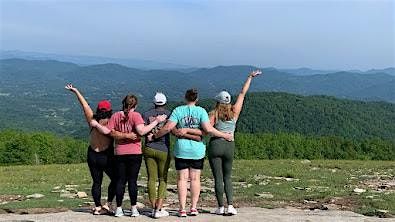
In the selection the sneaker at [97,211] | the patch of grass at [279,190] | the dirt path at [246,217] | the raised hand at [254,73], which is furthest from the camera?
the patch of grass at [279,190]

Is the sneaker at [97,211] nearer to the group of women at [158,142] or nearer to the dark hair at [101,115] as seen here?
the group of women at [158,142]

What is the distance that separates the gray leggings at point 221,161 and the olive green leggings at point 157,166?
96cm

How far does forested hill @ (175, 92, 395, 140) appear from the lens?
161 metres

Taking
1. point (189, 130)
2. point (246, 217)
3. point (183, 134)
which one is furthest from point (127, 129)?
point (246, 217)

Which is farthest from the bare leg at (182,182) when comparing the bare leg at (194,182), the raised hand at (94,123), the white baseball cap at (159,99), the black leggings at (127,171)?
the raised hand at (94,123)

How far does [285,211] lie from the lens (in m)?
13.6

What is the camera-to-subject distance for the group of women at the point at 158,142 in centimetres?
1109

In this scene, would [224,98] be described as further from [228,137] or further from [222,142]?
[222,142]

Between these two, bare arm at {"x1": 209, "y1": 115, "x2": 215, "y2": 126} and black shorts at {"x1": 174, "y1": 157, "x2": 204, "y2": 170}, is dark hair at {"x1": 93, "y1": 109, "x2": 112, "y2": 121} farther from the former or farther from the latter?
bare arm at {"x1": 209, "y1": 115, "x2": 215, "y2": 126}

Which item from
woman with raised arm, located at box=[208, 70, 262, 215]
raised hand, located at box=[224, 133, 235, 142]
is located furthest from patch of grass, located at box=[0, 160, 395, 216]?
raised hand, located at box=[224, 133, 235, 142]

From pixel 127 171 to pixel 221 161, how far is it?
6.57 feet

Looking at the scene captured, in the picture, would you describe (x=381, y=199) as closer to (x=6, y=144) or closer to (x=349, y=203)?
(x=349, y=203)

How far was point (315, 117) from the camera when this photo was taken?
174000mm

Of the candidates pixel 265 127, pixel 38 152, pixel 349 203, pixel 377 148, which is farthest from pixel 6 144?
pixel 265 127
